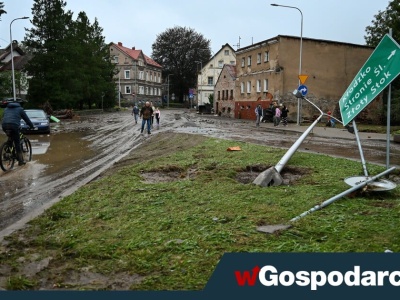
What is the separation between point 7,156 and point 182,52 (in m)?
90.4

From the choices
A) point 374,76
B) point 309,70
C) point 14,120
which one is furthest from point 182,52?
point 374,76

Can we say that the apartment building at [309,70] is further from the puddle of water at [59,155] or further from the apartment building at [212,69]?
the apartment building at [212,69]

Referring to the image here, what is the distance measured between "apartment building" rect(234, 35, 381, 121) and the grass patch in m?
34.5

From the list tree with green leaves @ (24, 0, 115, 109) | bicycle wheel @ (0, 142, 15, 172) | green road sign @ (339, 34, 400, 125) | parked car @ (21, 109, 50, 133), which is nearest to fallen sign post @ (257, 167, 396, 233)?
green road sign @ (339, 34, 400, 125)

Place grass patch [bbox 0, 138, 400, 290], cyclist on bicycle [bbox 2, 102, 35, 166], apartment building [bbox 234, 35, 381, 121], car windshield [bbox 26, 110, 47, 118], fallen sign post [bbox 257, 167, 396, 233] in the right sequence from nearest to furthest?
grass patch [bbox 0, 138, 400, 290], fallen sign post [bbox 257, 167, 396, 233], cyclist on bicycle [bbox 2, 102, 35, 166], car windshield [bbox 26, 110, 47, 118], apartment building [bbox 234, 35, 381, 121]

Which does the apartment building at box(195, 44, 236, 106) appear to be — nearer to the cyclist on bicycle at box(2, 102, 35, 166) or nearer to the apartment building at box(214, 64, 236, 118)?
the apartment building at box(214, 64, 236, 118)

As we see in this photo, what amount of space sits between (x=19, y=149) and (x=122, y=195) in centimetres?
586

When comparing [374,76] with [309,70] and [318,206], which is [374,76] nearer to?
[318,206]

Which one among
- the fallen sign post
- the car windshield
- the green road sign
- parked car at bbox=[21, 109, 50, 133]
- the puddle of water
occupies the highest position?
the green road sign

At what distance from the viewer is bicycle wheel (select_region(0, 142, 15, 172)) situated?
35.7 feet

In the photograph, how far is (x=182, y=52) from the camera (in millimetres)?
98250

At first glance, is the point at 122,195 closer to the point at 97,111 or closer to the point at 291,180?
the point at 291,180

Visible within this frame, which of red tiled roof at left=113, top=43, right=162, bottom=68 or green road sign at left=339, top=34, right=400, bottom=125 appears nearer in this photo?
green road sign at left=339, top=34, right=400, bottom=125

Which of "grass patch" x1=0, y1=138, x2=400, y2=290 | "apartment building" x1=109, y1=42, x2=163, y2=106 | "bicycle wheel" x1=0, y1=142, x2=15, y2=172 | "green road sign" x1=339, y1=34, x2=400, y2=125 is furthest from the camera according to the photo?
"apartment building" x1=109, y1=42, x2=163, y2=106
